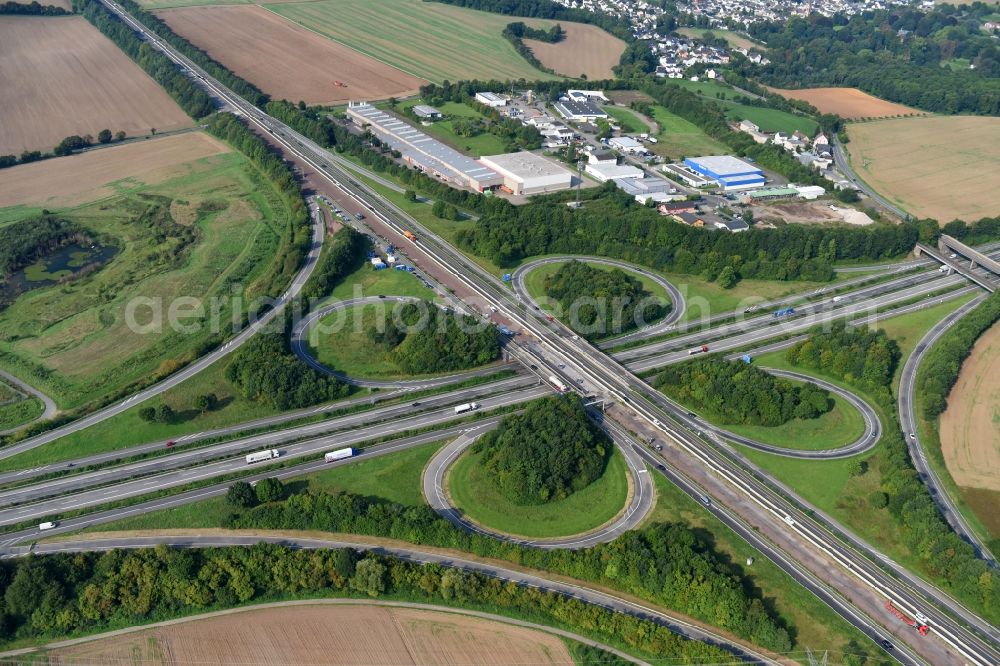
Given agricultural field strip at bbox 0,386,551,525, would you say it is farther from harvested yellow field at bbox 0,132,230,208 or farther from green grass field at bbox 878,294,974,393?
harvested yellow field at bbox 0,132,230,208

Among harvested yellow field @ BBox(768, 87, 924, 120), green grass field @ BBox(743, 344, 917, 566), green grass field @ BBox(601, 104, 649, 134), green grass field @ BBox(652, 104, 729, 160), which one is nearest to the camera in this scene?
green grass field @ BBox(743, 344, 917, 566)

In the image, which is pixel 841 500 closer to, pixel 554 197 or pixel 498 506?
pixel 498 506

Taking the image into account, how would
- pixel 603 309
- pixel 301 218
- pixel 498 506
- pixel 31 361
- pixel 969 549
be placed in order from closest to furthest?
pixel 969 549, pixel 498 506, pixel 31 361, pixel 603 309, pixel 301 218

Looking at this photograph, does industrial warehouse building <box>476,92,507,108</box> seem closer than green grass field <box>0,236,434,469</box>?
No

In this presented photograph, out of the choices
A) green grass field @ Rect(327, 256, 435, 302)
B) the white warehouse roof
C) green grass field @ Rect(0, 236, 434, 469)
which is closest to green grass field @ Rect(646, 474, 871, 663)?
green grass field @ Rect(0, 236, 434, 469)

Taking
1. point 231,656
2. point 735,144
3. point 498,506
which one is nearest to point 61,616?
point 231,656

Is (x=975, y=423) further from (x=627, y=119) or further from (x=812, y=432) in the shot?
(x=627, y=119)
